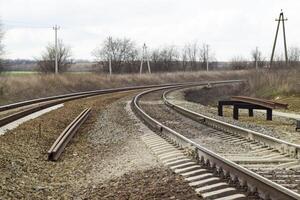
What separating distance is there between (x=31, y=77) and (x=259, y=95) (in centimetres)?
1989

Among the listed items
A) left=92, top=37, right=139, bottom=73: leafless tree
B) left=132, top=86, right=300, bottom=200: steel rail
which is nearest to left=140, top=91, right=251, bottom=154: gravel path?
left=132, top=86, right=300, bottom=200: steel rail

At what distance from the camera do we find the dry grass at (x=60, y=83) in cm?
3538

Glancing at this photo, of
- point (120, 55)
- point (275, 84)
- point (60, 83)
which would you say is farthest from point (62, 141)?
point (120, 55)

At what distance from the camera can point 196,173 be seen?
8.06 meters

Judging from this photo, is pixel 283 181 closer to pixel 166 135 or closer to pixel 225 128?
pixel 166 135

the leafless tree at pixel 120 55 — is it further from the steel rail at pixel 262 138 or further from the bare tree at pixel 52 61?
the steel rail at pixel 262 138

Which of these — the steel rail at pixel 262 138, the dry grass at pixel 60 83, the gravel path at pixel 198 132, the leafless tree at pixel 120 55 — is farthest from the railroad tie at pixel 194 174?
the leafless tree at pixel 120 55

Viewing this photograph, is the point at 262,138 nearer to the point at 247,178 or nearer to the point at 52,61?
the point at 247,178

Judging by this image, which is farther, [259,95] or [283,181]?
[259,95]

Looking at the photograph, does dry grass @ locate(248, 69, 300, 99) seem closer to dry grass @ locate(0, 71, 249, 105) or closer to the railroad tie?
dry grass @ locate(0, 71, 249, 105)

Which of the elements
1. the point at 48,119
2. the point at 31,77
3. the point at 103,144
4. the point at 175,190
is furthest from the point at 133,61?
the point at 175,190

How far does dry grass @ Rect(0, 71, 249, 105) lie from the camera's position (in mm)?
35375

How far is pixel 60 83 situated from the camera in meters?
45.3

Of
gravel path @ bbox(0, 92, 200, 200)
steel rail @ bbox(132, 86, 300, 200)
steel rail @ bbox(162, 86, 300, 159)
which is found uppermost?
steel rail @ bbox(132, 86, 300, 200)
